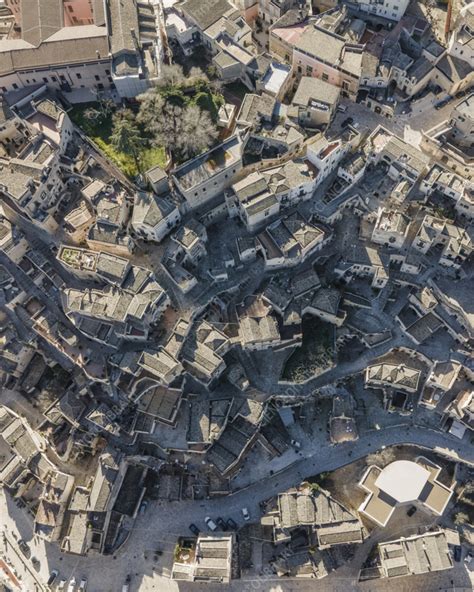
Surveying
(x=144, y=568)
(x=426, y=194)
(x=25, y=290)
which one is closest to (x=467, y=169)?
(x=426, y=194)

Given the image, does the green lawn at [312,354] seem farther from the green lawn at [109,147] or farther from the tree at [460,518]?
the green lawn at [109,147]

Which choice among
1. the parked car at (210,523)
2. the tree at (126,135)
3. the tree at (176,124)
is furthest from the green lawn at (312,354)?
the tree at (126,135)

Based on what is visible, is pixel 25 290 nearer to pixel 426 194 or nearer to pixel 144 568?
pixel 144 568

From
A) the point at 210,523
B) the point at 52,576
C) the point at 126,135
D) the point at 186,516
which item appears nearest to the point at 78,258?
the point at 126,135

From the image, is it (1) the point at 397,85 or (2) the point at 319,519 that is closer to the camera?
(2) the point at 319,519

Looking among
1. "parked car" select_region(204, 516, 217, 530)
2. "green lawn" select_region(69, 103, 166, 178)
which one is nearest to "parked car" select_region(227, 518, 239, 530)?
"parked car" select_region(204, 516, 217, 530)

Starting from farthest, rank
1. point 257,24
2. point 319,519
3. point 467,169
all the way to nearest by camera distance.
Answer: point 257,24 < point 467,169 < point 319,519
